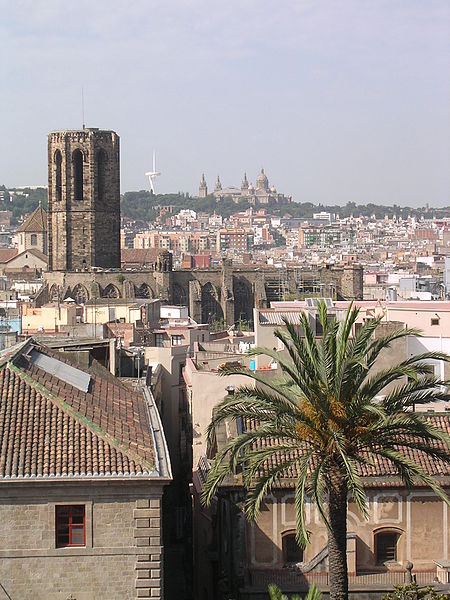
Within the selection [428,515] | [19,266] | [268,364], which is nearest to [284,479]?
[428,515]

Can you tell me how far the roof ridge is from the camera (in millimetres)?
14836

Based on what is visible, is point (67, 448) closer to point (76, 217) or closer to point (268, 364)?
point (268, 364)

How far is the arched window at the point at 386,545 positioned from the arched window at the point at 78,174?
208 ft

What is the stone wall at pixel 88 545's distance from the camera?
14508 mm

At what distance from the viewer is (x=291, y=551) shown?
706 inches

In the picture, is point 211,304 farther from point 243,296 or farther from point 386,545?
point 386,545

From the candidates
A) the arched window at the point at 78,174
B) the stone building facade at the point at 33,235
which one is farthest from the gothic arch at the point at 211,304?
the stone building facade at the point at 33,235

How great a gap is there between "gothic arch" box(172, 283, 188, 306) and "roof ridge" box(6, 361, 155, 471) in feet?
229

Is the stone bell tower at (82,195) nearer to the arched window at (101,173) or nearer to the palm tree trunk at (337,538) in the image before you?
the arched window at (101,173)

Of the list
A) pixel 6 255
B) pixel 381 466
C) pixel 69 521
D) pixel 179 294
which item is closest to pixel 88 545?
pixel 69 521

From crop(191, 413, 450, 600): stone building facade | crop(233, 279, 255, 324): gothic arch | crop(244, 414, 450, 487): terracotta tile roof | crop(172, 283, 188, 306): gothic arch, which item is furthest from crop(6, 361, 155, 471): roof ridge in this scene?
crop(233, 279, 255, 324): gothic arch

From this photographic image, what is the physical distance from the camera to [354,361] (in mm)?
14602

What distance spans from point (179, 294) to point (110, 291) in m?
6.69

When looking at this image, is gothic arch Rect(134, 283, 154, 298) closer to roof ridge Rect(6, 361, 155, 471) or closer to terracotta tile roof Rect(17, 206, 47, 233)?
terracotta tile roof Rect(17, 206, 47, 233)
